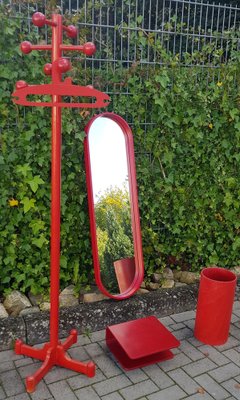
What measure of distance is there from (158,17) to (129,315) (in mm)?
2846

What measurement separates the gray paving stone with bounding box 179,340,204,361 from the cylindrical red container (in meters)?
0.12

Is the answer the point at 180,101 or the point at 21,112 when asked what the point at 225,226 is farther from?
the point at 21,112

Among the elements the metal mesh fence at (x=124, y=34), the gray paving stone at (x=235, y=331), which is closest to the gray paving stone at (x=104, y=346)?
the gray paving stone at (x=235, y=331)

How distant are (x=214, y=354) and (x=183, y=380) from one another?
0.44 m

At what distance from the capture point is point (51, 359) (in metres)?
2.84

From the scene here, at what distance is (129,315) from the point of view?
352cm

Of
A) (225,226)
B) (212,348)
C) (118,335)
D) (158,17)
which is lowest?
(212,348)

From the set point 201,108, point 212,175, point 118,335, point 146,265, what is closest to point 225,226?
point 212,175

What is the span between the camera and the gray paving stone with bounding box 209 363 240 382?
2857 millimetres

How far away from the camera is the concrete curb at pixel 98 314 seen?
3.16 metres

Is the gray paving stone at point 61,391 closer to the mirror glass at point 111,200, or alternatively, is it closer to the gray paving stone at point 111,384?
the gray paving stone at point 111,384

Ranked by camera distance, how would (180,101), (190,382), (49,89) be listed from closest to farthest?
(49,89) < (190,382) < (180,101)

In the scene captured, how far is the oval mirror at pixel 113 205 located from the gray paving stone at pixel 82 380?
0.74 metres

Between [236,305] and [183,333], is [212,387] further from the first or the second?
[236,305]
